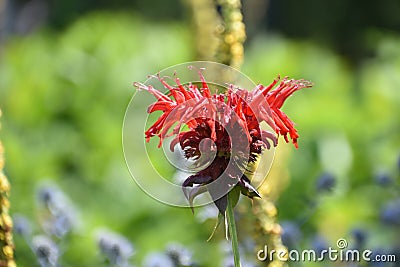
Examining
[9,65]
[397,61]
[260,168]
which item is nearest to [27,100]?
[9,65]

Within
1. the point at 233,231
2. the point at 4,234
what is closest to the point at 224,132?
the point at 233,231

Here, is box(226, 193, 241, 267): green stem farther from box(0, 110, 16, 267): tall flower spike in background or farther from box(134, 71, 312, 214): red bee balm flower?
box(0, 110, 16, 267): tall flower spike in background

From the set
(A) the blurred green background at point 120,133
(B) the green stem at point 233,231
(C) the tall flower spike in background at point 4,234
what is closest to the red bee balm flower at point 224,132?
(B) the green stem at point 233,231

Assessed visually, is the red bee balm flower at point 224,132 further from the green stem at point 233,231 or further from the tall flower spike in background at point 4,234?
the tall flower spike in background at point 4,234

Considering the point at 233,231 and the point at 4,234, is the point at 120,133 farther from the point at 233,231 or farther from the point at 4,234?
the point at 233,231

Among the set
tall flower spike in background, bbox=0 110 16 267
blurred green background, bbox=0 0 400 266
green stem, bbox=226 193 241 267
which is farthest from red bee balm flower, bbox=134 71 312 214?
blurred green background, bbox=0 0 400 266
